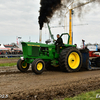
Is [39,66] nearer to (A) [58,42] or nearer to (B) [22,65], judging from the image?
(B) [22,65]

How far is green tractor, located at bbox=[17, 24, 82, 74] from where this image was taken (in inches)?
287

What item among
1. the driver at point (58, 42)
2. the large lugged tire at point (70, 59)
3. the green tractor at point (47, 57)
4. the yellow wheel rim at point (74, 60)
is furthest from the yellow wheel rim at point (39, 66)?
the yellow wheel rim at point (74, 60)

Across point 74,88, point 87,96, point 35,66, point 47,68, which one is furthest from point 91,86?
point 47,68

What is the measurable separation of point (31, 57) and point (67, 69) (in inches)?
73.8

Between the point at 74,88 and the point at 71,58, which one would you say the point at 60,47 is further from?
the point at 74,88

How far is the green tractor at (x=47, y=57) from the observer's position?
287 inches

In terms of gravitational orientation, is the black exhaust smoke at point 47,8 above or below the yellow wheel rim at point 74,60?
above

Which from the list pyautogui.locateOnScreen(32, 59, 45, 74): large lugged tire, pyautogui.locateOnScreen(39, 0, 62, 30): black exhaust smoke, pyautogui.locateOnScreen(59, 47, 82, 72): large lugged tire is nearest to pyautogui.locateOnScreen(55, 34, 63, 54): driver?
pyautogui.locateOnScreen(59, 47, 82, 72): large lugged tire

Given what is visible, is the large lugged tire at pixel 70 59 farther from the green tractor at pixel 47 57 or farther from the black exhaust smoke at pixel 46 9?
the black exhaust smoke at pixel 46 9

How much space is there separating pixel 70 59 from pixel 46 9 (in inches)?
126

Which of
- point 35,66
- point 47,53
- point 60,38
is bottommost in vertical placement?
point 35,66

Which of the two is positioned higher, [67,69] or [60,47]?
[60,47]

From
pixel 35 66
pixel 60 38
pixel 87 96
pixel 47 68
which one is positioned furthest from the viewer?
pixel 47 68

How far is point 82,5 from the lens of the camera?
33.6 ft
